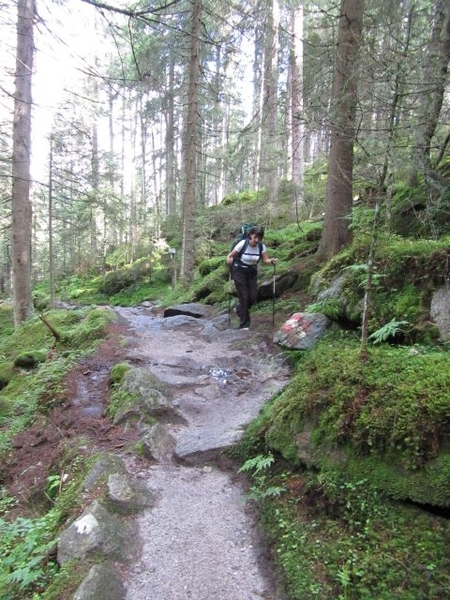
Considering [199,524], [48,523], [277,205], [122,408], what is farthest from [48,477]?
[277,205]

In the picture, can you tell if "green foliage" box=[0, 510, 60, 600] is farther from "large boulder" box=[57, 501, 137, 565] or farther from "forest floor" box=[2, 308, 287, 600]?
"forest floor" box=[2, 308, 287, 600]

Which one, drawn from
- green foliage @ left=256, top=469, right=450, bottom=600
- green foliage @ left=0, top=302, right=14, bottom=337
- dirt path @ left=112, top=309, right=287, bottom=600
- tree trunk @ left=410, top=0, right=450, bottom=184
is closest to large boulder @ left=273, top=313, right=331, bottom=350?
dirt path @ left=112, top=309, right=287, bottom=600

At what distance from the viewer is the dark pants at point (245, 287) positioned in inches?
321

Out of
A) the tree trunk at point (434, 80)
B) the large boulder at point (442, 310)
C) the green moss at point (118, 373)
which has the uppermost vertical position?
the tree trunk at point (434, 80)

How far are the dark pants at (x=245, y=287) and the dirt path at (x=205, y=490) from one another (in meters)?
0.84

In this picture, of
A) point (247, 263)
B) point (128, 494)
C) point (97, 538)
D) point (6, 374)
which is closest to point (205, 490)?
point (128, 494)

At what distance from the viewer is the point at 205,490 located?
3.72 meters

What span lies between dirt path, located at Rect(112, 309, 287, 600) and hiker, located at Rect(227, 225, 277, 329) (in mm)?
919

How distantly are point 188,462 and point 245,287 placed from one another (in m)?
4.50

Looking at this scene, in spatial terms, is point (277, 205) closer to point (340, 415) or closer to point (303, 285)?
point (303, 285)

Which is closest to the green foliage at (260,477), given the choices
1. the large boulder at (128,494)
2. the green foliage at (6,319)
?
the large boulder at (128,494)

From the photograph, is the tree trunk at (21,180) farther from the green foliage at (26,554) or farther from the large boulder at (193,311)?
the green foliage at (26,554)

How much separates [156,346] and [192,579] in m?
5.50

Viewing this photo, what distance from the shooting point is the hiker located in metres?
Answer: 7.86
